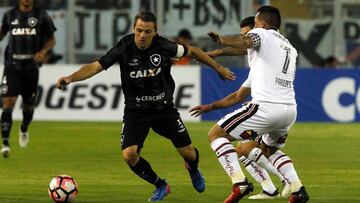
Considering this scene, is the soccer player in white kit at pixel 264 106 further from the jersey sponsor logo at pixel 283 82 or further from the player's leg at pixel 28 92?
the player's leg at pixel 28 92

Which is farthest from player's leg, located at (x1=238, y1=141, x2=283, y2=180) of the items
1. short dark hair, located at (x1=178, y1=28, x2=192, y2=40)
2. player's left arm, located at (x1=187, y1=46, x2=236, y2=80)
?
short dark hair, located at (x1=178, y1=28, x2=192, y2=40)

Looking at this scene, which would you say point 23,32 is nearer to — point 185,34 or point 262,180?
point 262,180

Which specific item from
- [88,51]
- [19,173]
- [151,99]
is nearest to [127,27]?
[88,51]

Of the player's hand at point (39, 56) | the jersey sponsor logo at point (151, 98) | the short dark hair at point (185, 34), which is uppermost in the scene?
the jersey sponsor logo at point (151, 98)

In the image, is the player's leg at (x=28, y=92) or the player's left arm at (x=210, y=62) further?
the player's leg at (x=28, y=92)

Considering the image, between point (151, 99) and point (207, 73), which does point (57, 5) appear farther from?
point (151, 99)

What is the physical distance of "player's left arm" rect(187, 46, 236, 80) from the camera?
11.8 meters

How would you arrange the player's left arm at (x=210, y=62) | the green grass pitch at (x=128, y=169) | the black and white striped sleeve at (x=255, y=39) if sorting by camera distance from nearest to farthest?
the black and white striped sleeve at (x=255, y=39) < the player's left arm at (x=210, y=62) < the green grass pitch at (x=128, y=169)

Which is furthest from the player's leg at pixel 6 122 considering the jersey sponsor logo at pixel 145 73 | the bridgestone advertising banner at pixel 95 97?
the bridgestone advertising banner at pixel 95 97

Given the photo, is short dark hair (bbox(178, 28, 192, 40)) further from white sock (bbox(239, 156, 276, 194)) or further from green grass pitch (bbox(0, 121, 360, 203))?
white sock (bbox(239, 156, 276, 194))

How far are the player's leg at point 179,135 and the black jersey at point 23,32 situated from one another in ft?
20.5

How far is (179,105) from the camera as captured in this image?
84.9 feet

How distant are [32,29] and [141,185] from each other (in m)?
5.20

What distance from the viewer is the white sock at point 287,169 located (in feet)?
37.6
